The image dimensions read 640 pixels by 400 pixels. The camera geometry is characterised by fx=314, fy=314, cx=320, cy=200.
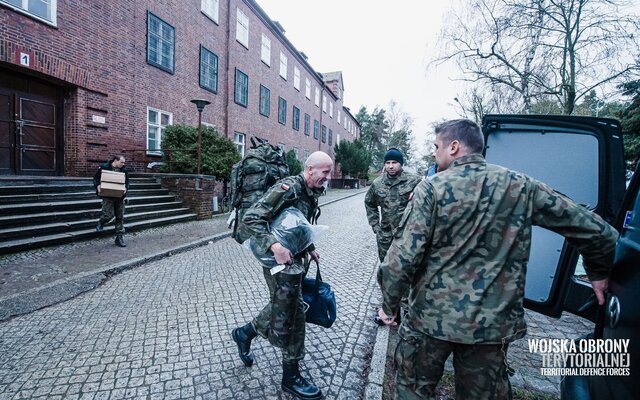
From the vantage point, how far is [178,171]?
40.0ft

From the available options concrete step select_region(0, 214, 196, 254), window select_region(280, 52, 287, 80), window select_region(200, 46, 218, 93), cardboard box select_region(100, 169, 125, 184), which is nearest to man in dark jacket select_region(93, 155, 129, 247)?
cardboard box select_region(100, 169, 125, 184)

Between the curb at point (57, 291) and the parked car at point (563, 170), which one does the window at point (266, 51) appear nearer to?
the curb at point (57, 291)

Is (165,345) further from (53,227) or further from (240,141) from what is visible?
(240,141)

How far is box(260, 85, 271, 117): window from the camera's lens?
21.5 m

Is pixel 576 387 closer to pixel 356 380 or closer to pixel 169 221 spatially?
pixel 356 380

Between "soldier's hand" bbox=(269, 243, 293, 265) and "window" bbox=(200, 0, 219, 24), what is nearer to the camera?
"soldier's hand" bbox=(269, 243, 293, 265)

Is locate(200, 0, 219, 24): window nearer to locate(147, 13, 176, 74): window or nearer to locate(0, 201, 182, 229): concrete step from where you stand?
locate(147, 13, 176, 74): window

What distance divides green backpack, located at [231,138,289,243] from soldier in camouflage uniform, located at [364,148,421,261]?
4.64 ft

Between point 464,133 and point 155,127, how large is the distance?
46.1 ft

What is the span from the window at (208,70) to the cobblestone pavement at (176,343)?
40.5ft

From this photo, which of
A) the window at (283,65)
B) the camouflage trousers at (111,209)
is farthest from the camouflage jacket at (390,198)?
the window at (283,65)

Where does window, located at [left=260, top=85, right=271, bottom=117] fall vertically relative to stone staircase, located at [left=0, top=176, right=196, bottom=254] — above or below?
above

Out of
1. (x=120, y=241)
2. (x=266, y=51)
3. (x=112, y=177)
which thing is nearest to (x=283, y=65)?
(x=266, y=51)

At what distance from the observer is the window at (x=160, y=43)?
12461 millimetres
